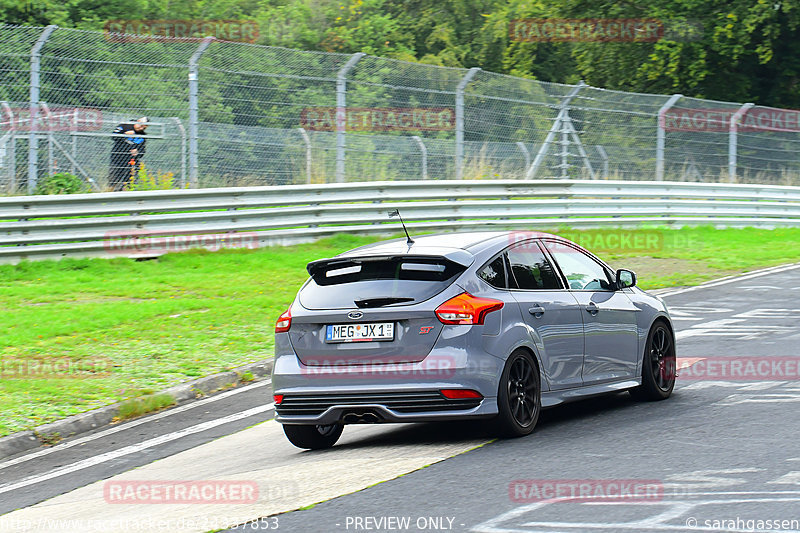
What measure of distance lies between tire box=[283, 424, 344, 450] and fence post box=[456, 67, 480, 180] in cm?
1392

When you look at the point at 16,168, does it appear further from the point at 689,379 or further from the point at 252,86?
the point at 689,379

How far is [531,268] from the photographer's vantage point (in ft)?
27.1

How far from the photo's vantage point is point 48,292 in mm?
14516

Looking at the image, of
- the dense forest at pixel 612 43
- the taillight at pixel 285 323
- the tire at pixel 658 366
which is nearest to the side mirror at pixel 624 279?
the tire at pixel 658 366

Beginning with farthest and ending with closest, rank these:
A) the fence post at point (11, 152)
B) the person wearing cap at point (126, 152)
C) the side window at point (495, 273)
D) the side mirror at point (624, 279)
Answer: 1. the person wearing cap at point (126, 152)
2. the fence post at point (11, 152)
3. the side mirror at point (624, 279)
4. the side window at point (495, 273)

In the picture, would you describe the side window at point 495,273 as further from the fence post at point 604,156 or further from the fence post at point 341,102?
the fence post at point 604,156

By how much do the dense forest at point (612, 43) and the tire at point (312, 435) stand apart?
29.9 meters

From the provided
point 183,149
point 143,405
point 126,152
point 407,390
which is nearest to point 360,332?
point 407,390

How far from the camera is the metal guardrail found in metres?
16.5

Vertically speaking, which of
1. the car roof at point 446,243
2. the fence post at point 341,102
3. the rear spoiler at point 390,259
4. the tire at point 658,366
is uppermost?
the fence post at point 341,102

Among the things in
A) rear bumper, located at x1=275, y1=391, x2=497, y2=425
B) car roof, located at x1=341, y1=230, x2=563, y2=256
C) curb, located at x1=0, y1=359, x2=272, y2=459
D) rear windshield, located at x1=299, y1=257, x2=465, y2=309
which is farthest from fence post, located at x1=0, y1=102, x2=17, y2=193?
rear bumper, located at x1=275, y1=391, x2=497, y2=425

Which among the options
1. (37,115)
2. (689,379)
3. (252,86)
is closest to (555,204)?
(252,86)

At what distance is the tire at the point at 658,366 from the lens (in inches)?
358

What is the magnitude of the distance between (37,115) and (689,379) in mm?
10707
